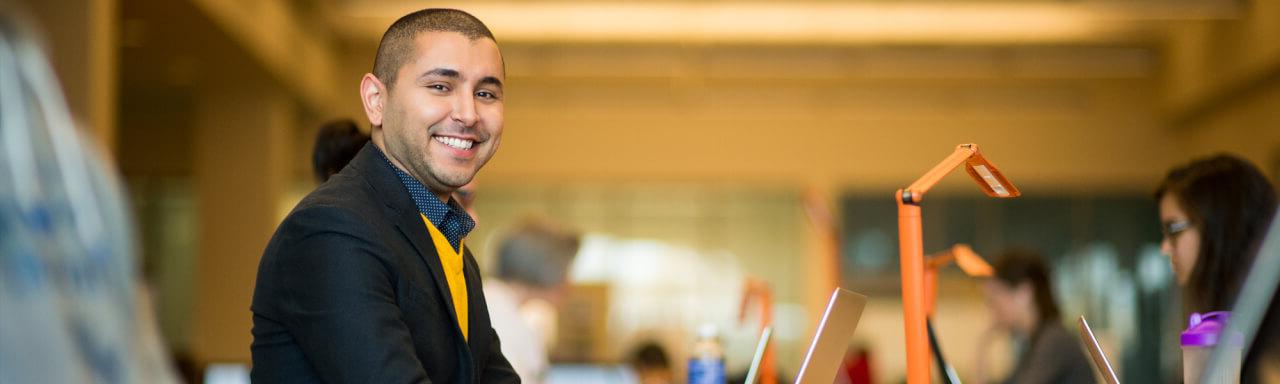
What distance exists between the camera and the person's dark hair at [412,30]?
184cm

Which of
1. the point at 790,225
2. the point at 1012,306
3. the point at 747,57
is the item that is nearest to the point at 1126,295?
the point at 790,225

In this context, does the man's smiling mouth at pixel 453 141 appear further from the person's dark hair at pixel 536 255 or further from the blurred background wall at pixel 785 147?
the blurred background wall at pixel 785 147

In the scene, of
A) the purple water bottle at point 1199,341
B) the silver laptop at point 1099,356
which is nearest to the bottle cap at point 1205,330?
the purple water bottle at point 1199,341

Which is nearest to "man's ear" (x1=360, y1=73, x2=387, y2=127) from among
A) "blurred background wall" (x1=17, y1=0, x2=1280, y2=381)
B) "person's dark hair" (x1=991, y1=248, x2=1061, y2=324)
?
"person's dark hair" (x1=991, y1=248, x2=1061, y2=324)

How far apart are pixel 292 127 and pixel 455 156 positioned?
38.0ft

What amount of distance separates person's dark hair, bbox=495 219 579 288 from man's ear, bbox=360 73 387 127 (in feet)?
6.96

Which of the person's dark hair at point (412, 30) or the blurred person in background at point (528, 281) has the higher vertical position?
the person's dark hair at point (412, 30)

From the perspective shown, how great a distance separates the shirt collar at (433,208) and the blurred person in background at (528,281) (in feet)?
5.90

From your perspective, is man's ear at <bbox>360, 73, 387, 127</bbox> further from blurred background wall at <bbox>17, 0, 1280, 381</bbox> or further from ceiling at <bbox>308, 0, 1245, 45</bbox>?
blurred background wall at <bbox>17, 0, 1280, 381</bbox>

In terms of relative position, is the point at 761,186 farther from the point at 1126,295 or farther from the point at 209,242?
the point at 209,242

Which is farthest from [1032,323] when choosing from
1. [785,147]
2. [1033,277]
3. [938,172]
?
[785,147]

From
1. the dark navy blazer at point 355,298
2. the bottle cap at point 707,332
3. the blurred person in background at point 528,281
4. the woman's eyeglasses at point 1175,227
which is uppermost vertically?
the dark navy blazer at point 355,298

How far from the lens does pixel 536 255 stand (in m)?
4.06

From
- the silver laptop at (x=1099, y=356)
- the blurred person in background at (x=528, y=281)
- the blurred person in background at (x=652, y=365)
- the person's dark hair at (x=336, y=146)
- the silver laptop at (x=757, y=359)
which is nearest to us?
the silver laptop at (x=757, y=359)
